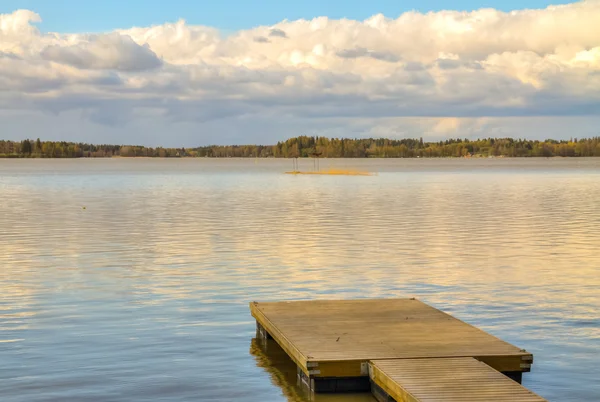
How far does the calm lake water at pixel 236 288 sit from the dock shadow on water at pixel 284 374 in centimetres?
5

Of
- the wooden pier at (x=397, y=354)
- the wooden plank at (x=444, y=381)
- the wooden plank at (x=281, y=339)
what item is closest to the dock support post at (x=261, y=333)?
the wooden pier at (x=397, y=354)

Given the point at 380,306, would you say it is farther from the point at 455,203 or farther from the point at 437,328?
the point at 455,203

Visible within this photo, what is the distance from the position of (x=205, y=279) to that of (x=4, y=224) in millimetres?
24692

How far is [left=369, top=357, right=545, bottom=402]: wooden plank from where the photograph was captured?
471 inches

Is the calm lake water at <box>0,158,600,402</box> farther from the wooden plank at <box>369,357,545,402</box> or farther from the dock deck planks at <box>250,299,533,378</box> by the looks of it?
the wooden plank at <box>369,357,545,402</box>

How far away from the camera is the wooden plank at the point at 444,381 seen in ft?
39.3

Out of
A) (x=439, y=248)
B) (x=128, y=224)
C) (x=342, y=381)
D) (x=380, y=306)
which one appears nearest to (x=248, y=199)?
(x=128, y=224)

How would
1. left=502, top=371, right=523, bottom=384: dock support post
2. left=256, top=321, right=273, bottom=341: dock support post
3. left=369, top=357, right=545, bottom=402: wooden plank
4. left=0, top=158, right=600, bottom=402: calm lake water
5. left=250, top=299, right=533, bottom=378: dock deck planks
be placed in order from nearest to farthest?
left=369, top=357, right=545, bottom=402: wooden plank < left=250, top=299, right=533, bottom=378: dock deck planks < left=502, top=371, right=523, bottom=384: dock support post < left=0, top=158, right=600, bottom=402: calm lake water < left=256, top=321, right=273, bottom=341: dock support post

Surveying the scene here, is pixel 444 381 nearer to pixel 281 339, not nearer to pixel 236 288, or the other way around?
pixel 281 339

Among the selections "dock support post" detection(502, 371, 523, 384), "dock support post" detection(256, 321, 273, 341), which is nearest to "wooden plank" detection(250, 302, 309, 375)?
"dock support post" detection(256, 321, 273, 341)

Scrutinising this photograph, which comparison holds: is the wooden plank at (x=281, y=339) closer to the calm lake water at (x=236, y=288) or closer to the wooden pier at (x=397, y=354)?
the wooden pier at (x=397, y=354)

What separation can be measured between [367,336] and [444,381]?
314 cm

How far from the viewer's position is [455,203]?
66.7 meters

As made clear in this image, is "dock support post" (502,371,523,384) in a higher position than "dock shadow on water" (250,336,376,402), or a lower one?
Answer: higher
